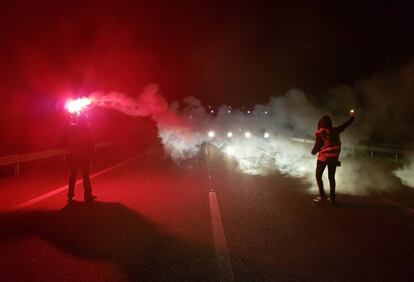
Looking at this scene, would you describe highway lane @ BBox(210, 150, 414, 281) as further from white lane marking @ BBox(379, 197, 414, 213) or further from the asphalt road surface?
white lane marking @ BBox(379, 197, 414, 213)

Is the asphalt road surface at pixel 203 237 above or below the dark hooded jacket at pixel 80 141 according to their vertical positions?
below

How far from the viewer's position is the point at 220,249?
5.34 meters

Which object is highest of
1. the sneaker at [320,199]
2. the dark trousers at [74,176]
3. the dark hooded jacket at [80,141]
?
the dark hooded jacket at [80,141]

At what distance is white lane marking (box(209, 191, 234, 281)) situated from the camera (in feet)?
14.6

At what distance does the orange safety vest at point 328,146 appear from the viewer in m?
8.37

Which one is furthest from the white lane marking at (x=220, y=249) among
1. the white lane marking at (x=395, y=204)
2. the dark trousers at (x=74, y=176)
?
the white lane marking at (x=395, y=204)

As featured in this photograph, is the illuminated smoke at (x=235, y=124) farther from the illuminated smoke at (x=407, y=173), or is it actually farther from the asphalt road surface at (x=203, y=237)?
the asphalt road surface at (x=203, y=237)

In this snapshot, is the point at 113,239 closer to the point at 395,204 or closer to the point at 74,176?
the point at 74,176

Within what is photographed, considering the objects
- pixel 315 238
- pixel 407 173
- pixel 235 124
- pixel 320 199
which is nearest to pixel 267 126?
pixel 235 124

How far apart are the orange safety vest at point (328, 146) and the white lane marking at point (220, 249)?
2.56m

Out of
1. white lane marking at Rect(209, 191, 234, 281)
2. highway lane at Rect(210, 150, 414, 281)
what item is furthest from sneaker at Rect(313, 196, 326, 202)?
white lane marking at Rect(209, 191, 234, 281)

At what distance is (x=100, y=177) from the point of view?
520 inches

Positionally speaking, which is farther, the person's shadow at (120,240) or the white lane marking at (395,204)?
the white lane marking at (395,204)

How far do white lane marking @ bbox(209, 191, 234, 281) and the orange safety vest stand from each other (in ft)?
8.41
